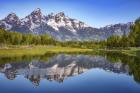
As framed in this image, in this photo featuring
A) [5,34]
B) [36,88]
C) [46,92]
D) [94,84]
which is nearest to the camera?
[46,92]

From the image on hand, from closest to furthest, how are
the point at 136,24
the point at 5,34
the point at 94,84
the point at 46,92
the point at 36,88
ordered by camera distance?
the point at 46,92 → the point at 36,88 → the point at 94,84 → the point at 136,24 → the point at 5,34

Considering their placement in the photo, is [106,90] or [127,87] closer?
[106,90]

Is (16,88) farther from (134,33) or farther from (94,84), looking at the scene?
(134,33)

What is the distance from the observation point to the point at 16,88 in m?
34.2

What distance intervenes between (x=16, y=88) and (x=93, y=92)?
9397mm

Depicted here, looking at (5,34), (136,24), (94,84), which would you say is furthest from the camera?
(5,34)

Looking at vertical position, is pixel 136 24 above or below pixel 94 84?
above

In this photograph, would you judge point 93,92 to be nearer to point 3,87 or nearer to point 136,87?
point 136,87

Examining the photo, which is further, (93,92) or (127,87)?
(127,87)

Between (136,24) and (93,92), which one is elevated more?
(136,24)

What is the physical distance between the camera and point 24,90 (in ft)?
107

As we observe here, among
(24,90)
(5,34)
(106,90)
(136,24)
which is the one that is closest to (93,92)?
(106,90)

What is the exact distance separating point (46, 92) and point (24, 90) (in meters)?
2.94

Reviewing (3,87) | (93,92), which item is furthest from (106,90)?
(3,87)
